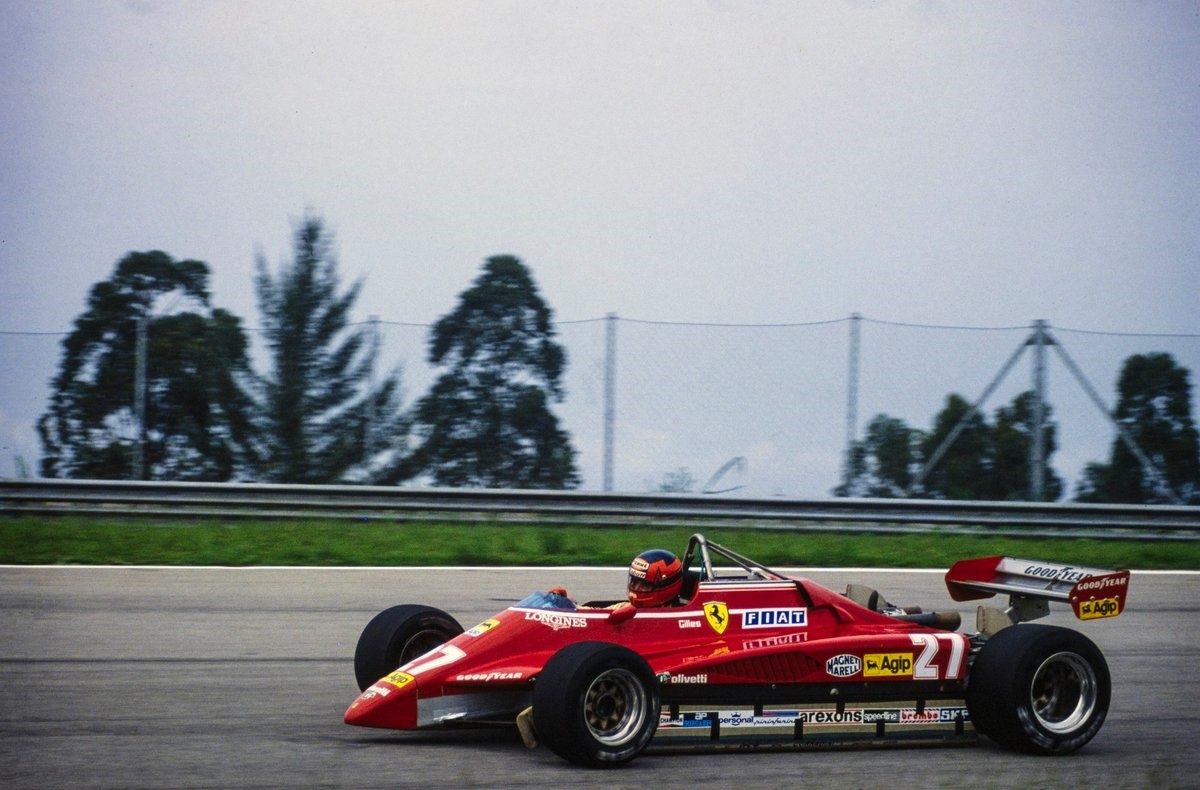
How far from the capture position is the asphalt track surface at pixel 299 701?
19.3ft

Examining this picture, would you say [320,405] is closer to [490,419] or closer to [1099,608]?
[490,419]

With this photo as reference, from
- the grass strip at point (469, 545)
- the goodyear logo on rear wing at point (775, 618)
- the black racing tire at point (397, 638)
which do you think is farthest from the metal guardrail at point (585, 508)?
the goodyear logo on rear wing at point (775, 618)

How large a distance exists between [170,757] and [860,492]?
9.64 meters

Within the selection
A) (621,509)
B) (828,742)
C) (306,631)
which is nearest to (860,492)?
(621,509)

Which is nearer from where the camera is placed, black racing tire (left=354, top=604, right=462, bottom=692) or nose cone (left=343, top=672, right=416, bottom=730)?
nose cone (left=343, top=672, right=416, bottom=730)

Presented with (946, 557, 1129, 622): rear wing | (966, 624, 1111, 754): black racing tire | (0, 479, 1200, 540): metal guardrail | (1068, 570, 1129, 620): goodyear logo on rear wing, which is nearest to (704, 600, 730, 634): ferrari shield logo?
(966, 624, 1111, 754): black racing tire

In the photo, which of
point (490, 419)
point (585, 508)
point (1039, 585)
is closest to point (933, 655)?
point (1039, 585)

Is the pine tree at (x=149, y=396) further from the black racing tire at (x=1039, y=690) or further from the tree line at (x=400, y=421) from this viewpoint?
the black racing tire at (x=1039, y=690)

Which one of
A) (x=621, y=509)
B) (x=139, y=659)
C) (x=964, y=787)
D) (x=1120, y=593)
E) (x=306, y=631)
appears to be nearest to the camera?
(x=964, y=787)

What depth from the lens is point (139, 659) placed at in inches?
327

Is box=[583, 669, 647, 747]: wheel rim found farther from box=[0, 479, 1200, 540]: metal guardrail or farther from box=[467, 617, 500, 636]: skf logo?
box=[0, 479, 1200, 540]: metal guardrail

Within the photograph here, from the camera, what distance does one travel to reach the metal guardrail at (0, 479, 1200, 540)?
13648 millimetres

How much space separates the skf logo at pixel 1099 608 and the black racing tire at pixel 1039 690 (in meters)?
0.24

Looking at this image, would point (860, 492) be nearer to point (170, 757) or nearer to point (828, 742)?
point (828, 742)
